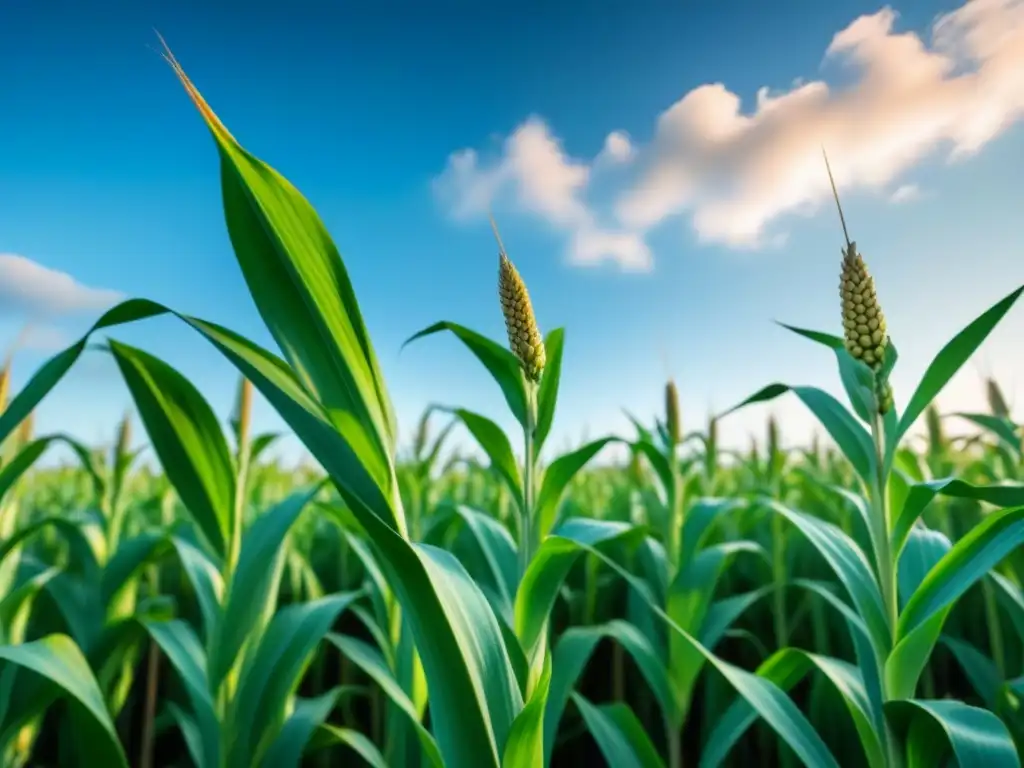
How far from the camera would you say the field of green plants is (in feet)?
2.42

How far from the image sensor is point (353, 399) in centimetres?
74

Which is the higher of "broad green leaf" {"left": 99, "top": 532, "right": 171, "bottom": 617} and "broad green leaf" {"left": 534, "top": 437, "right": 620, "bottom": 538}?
"broad green leaf" {"left": 534, "top": 437, "right": 620, "bottom": 538}

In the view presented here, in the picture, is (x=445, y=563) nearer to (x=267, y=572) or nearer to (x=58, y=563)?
(x=267, y=572)

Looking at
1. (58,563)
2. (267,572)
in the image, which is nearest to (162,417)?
(267,572)

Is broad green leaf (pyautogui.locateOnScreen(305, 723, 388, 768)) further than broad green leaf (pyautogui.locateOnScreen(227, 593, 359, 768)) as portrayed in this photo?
Yes

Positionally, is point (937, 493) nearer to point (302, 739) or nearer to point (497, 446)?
point (497, 446)

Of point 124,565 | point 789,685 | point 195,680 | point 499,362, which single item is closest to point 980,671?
point 789,685

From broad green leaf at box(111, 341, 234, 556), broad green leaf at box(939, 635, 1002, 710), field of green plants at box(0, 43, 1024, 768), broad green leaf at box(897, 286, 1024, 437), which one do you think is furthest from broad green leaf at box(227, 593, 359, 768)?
broad green leaf at box(939, 635, 1002, 710)

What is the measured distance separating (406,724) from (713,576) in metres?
0.92

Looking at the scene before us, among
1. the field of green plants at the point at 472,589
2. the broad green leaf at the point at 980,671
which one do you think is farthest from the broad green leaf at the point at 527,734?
the broad green leaf at the point at 980,671

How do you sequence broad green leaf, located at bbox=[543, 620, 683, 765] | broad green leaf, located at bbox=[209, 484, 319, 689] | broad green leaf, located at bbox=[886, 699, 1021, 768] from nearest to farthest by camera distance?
broad green leaf, located at bbox=[886, 699, 1021, 768] < broad green leaf, located at bbox=[209, 484, 319, 689] < broad green leaf, located at bbox=[543, 620, 683, 765]

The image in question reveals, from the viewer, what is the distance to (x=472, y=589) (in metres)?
0.88

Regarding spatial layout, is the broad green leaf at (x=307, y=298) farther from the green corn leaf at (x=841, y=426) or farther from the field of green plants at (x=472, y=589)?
the green corn leaf at (x=841, y=426)

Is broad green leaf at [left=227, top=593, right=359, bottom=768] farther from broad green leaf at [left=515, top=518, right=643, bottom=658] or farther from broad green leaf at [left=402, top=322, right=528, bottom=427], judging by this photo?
broad green leaf at [left=402, top=322, right=528, bottom=427]
